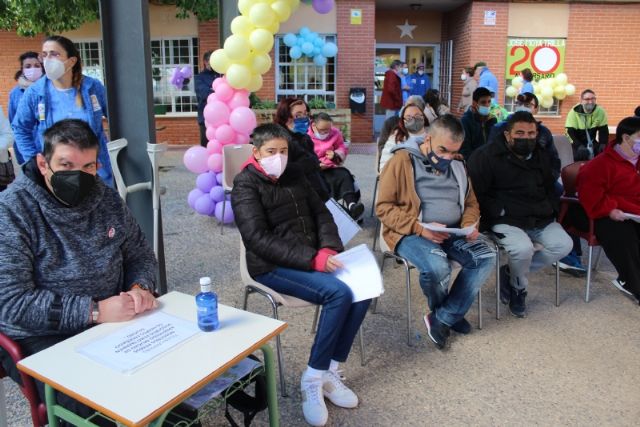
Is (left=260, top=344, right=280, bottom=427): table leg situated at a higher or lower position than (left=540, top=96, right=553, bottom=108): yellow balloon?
lower

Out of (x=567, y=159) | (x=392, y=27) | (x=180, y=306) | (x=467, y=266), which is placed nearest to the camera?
(x=180, y=306)

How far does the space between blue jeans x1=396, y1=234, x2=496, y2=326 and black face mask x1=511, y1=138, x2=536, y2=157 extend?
32.4 inches

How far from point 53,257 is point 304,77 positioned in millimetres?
10901

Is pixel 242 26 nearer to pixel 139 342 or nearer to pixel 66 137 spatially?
pixel 66 137

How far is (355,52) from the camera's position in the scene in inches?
469

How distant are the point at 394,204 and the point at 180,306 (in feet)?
6.11

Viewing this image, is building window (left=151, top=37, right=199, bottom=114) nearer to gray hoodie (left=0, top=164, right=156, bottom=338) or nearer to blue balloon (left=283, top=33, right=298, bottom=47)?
blue balloon (left=283, top=33, right=298, bottom=47)

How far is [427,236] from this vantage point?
132 inches

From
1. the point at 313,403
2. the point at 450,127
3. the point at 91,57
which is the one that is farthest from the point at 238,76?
the point at 91,57

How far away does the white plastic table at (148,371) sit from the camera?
4.58 feet

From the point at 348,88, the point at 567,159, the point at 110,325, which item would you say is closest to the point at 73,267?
the point at 110,325

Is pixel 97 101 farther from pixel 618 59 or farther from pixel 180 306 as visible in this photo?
pixel 618 59

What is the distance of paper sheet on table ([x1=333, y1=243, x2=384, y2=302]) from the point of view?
2527 millimetres

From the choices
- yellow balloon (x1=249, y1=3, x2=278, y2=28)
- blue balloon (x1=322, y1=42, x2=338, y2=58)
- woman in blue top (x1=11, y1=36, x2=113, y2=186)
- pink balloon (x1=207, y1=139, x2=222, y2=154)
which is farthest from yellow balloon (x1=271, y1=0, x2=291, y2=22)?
blue balloon (x1=322, y1=42, x2=338, y2=58)
